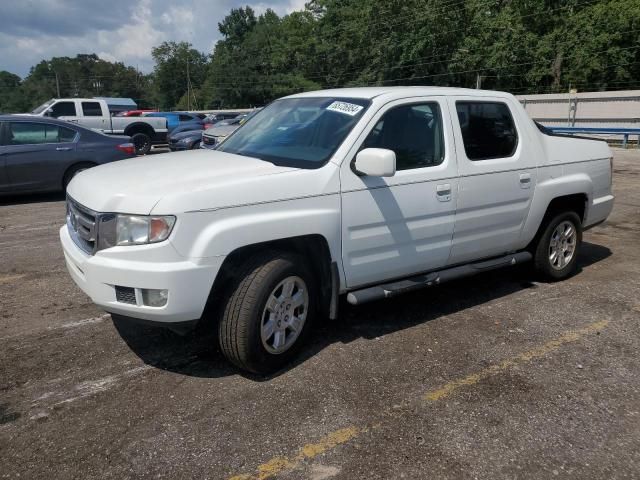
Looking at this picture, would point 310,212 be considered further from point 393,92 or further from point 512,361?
point 512,361

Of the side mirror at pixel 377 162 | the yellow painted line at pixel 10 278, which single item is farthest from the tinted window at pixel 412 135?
the yellow painted line at pixel 10 278

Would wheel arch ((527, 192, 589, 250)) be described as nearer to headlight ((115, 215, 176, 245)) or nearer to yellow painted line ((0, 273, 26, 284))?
headlight ((115, 215, 176, 245))

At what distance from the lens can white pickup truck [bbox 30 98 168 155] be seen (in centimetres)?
1742

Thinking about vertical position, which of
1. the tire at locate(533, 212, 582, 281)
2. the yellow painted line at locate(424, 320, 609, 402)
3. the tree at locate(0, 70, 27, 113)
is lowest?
the yellow painted line at locate(424, 320, 609, 402)

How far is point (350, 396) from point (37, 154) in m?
8.27

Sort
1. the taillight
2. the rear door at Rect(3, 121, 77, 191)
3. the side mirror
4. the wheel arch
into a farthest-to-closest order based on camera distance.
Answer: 1. the taillight
2. the rear door at Rect(3, 121, 77, 191)
3. the wheel arch
4. the side mirror

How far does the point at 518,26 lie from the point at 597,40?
6773mm

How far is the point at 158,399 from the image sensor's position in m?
3.25

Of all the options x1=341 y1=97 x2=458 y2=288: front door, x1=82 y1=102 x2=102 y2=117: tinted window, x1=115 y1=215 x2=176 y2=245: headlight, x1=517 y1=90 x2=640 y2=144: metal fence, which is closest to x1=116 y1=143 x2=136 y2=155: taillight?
x1=341 y1=97 x2=458 y2=288: front door

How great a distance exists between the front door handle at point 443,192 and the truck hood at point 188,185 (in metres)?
1.05

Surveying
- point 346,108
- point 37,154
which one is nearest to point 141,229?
point 346,108

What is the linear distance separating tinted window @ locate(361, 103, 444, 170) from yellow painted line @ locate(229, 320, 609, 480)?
1.56 meters

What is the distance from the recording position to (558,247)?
213 inches

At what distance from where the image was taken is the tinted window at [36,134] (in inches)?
362
